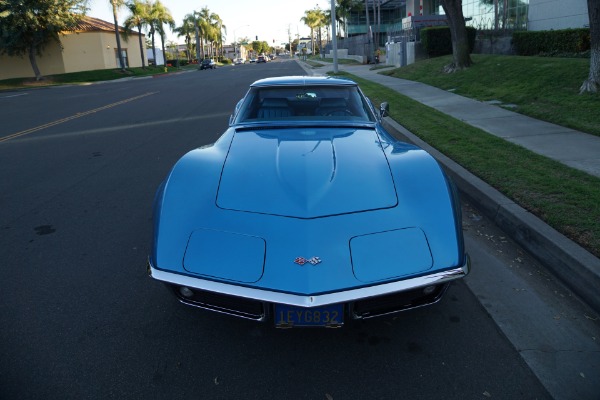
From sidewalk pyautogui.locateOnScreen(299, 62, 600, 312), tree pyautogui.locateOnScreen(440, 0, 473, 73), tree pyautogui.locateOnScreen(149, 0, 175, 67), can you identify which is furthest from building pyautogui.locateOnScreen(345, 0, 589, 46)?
tree pyautogui.locateOnScreen(149, 0, 175, 67)

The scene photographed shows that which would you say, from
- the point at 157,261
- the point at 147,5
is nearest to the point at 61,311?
the point at 157,261

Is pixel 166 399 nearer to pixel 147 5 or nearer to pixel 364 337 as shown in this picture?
pixel 364 337

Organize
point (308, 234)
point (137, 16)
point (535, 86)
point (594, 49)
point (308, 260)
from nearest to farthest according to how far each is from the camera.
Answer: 1. point (308, 260)
2. point (308, 234)
3. point (594, 49)
4. point (535, 86)
5. point (137, 16)

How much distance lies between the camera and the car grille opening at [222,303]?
2.42 m

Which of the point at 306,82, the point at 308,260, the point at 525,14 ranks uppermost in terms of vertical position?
the point at 525,14

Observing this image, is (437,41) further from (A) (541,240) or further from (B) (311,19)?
(B) (311,19)

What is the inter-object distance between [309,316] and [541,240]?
229 centimetres

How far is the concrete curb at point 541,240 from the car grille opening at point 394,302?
49.3 inches

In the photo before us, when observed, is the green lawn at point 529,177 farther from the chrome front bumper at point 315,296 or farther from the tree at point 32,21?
the tree at point 32,21

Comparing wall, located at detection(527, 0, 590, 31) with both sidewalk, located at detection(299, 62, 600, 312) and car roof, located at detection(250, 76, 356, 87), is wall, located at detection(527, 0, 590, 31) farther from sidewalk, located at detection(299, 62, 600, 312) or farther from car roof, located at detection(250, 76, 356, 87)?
car roof, located at detection(250, 76, 356, 87)

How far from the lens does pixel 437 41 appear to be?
23.4m

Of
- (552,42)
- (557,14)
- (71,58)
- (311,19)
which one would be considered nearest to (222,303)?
(552,42)

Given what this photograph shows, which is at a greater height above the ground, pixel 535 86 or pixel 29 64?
pixel 29 64

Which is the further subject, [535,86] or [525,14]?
[525,14]
